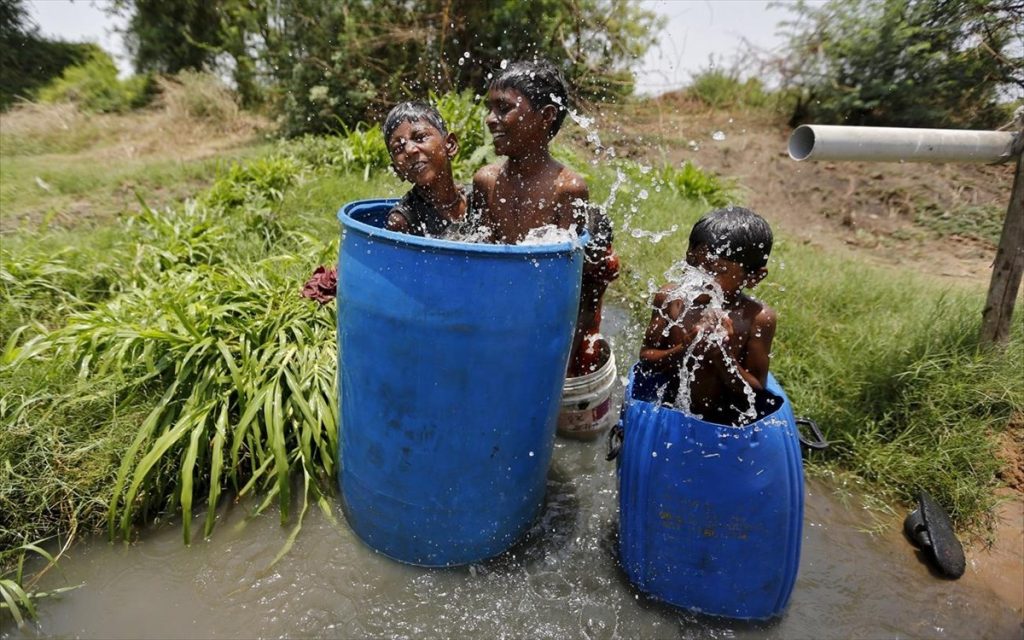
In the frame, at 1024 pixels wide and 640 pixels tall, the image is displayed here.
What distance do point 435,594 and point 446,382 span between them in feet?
2.50

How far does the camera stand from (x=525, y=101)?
6.57 feet

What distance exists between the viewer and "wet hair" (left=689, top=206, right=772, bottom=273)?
1727mm

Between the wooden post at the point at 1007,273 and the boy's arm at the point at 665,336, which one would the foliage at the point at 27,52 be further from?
the wooden post at the point at 1007,273

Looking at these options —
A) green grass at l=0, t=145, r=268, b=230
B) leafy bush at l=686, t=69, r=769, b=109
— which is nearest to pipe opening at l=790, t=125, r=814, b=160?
green grass at l=0, t=145, r=268, b=230

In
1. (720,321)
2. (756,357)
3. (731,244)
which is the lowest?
(756,357)

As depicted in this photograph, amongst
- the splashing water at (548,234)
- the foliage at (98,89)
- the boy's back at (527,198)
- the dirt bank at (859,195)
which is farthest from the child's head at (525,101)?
the foliage at (98,89)

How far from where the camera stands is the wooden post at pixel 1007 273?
2.69 m

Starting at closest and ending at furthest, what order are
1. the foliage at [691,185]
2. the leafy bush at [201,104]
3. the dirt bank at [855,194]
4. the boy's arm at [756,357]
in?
1. the boy's arm at [756,357]
2. the dirt bank at [855,194]
3. the foliage at [691,185]
4. the leafy bush at [201,104]

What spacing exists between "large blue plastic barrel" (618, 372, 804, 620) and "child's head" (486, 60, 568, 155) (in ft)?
3.15

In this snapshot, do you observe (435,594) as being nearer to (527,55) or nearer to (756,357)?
(756,357)

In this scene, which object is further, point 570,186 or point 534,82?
point 570,186

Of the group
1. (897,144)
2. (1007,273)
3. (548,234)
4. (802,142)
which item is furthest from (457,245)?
(1007,273)

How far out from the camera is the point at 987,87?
4.91 m

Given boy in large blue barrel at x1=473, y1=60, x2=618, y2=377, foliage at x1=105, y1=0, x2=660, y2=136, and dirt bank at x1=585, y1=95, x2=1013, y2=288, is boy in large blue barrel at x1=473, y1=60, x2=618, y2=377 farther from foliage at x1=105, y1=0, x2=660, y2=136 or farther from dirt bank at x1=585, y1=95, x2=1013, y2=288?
foliage at x1=105, y1=0, x2=660, y2=136
